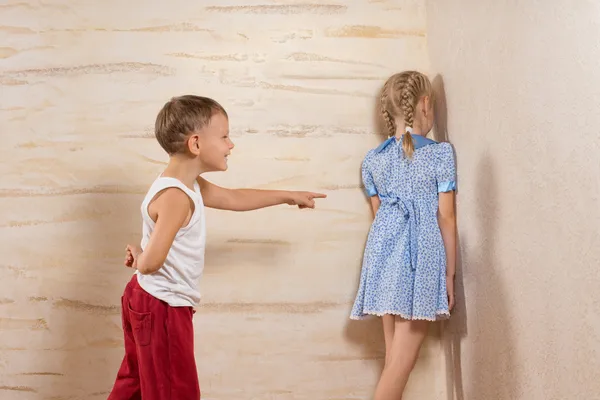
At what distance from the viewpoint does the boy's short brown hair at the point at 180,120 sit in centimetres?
184

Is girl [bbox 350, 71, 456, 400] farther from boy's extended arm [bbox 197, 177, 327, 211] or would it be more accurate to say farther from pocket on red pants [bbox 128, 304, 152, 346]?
pocket on red pants [bbox 128, 304, 152, 346]

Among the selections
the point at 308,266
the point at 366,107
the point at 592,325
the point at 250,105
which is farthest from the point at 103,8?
the point at 592,325

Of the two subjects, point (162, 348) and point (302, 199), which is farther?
point (302, 199)

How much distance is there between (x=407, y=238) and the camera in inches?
82.1

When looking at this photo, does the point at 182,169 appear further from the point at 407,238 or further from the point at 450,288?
the point at 450,288

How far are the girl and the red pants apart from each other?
59 centimetres

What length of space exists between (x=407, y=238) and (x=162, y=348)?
773 mm

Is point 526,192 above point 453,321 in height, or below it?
above

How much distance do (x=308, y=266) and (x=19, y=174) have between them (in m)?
0.96

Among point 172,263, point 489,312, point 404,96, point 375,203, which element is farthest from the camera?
point 375,203

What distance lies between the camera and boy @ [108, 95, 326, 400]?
1.72 m

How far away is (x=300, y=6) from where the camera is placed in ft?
7.73

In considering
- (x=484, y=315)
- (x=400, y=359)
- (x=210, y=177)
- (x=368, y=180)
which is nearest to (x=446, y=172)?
(x=368, y=180)

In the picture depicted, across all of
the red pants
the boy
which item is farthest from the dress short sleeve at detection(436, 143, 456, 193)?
the red pants
